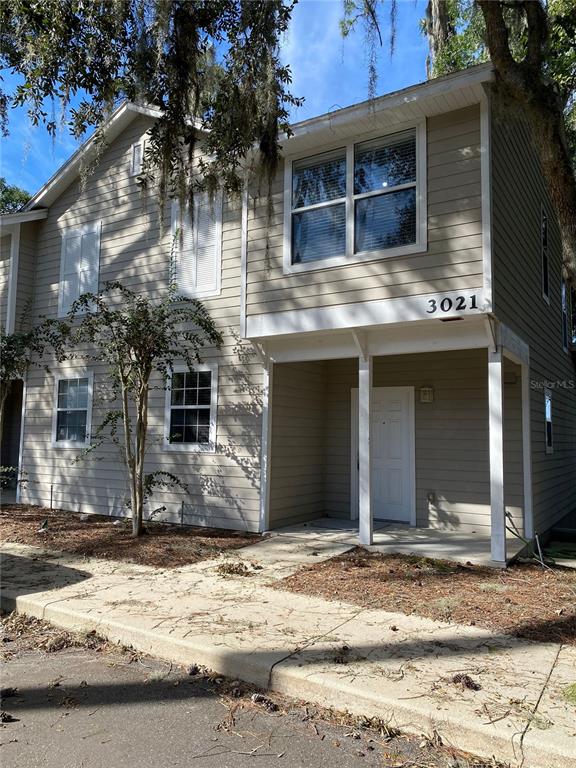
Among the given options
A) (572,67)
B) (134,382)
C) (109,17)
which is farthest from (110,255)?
(572,67)

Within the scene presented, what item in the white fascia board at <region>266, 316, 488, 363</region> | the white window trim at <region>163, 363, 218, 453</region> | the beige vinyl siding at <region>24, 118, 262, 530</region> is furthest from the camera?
the white window trim at <region>163, 363, 218, 453</region>

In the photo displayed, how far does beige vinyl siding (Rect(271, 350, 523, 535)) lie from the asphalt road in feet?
15.5

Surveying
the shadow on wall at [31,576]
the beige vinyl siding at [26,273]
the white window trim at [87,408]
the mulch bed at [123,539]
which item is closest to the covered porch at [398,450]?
the mulch bed at [123,539]

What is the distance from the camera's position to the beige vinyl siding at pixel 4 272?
38.2 ft

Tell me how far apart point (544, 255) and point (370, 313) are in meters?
4.84

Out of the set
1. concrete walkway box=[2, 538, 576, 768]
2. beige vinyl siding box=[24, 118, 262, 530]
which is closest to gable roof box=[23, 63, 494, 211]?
beige vinyl siding box=[24, 118, 262, 530]

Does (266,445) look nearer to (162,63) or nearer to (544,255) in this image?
(162,63)

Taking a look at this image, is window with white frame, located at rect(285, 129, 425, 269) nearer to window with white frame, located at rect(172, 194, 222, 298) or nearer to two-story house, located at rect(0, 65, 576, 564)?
two-story house, located at rect(0, 65, 576, 564)

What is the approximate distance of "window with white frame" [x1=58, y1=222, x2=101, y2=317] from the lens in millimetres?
10664

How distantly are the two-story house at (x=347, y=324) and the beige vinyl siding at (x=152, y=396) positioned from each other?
1.5 inches

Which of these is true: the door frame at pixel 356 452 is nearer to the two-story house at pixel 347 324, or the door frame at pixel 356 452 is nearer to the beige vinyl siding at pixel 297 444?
the two-story house at pixel 347 324

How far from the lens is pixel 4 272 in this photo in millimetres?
11805

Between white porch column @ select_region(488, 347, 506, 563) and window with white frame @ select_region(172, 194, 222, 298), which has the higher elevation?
window with white frame @ select_region(172, 194, 222, 298)

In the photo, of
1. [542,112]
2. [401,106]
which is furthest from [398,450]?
[542,112]
